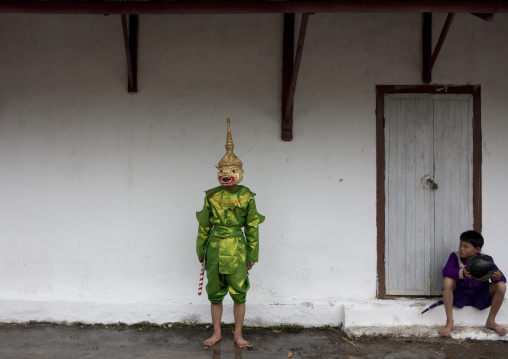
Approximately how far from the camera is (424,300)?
243 inches

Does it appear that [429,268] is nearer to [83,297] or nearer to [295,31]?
[295,31]

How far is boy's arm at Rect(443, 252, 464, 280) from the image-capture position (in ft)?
19.1

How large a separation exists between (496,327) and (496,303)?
0.25 meters

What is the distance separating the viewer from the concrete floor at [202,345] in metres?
5.38

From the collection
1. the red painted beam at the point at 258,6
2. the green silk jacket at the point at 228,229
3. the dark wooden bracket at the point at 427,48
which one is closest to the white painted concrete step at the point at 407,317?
the green silk jacket at the point at 228,229

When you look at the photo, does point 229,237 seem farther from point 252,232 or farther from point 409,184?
point 409,184

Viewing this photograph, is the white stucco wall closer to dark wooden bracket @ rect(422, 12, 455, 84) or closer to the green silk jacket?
dark wooden bracket @ rect(422, 12, 455, 84)

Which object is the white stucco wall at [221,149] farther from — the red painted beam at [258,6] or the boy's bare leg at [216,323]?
the red painted beam at [258,6]

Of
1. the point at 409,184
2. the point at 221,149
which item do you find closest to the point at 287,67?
the point at 221,149

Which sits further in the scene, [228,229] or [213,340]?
[213,340]

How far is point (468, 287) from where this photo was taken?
19.3 feet

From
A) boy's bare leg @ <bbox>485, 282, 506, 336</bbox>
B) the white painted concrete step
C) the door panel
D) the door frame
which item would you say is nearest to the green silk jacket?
the white painted concrete step

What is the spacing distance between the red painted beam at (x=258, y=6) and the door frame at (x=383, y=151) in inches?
53.9

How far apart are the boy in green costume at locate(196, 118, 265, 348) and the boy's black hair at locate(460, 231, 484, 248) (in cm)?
210
